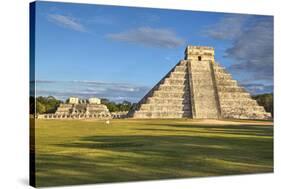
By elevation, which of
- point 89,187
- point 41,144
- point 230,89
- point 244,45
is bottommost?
point 89,187

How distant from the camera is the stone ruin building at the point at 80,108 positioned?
648 inches

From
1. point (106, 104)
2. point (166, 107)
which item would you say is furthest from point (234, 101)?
point (106, 104)

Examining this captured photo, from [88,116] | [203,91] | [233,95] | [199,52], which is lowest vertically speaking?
[88,116]

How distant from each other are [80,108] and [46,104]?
996 millimetres

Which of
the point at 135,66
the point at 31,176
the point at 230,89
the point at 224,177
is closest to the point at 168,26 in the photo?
the point at 135,66

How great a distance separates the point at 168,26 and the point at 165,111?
2446 mm

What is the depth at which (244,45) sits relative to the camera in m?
19.0

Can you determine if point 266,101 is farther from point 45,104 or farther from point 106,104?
point 45,104

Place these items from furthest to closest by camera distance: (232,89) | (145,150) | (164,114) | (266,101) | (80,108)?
1. (266,101)
2. (232,89)
3. (164,114)
4. (145,150)
5. (80,108)

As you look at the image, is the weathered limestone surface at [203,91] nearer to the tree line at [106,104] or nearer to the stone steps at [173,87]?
A: the stone steps at [173,87]

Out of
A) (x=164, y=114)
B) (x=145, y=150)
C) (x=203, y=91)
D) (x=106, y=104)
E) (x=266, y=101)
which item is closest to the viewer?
(x=106, y=104)

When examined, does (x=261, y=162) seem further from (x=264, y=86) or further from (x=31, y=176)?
(x=31, y=176)

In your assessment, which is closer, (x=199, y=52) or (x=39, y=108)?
(x=39, y=108)

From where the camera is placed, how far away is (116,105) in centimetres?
1733
